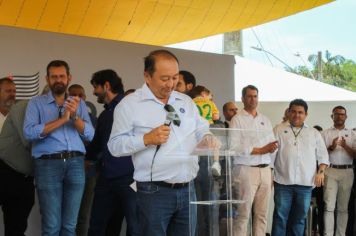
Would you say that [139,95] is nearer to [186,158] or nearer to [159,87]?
[159,87]

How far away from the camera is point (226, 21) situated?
8.43m

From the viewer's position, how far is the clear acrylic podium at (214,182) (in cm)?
287

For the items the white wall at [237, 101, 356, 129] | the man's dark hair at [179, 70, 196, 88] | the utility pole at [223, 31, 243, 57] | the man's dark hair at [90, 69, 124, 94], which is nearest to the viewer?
the man's dark hair at [90, 69, 124, 94]

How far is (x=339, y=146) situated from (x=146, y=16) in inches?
130

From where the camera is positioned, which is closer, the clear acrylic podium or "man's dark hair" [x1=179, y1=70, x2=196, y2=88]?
the clear acrylic podium

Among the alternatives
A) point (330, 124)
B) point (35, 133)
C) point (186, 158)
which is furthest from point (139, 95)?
point (330, 124)

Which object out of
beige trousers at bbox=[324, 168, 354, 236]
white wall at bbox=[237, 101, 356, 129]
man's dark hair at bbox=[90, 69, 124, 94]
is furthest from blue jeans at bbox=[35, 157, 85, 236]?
white wall at bbox=[237, 101, 356, 129]

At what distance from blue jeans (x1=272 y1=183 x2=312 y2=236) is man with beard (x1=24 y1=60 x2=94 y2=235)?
2.66 meters

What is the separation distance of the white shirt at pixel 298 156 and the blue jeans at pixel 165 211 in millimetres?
3230

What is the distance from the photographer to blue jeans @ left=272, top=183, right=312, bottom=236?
232 inches

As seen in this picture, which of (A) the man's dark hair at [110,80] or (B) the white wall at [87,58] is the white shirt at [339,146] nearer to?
(B) the white wall at [87,58]

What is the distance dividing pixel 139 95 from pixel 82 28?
5.21 m

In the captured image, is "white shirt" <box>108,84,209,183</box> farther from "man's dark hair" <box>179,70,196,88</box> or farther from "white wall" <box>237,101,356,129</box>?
"white wall" <box>237,101,356,129</box>

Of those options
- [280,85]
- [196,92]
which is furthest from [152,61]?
[280,85]
